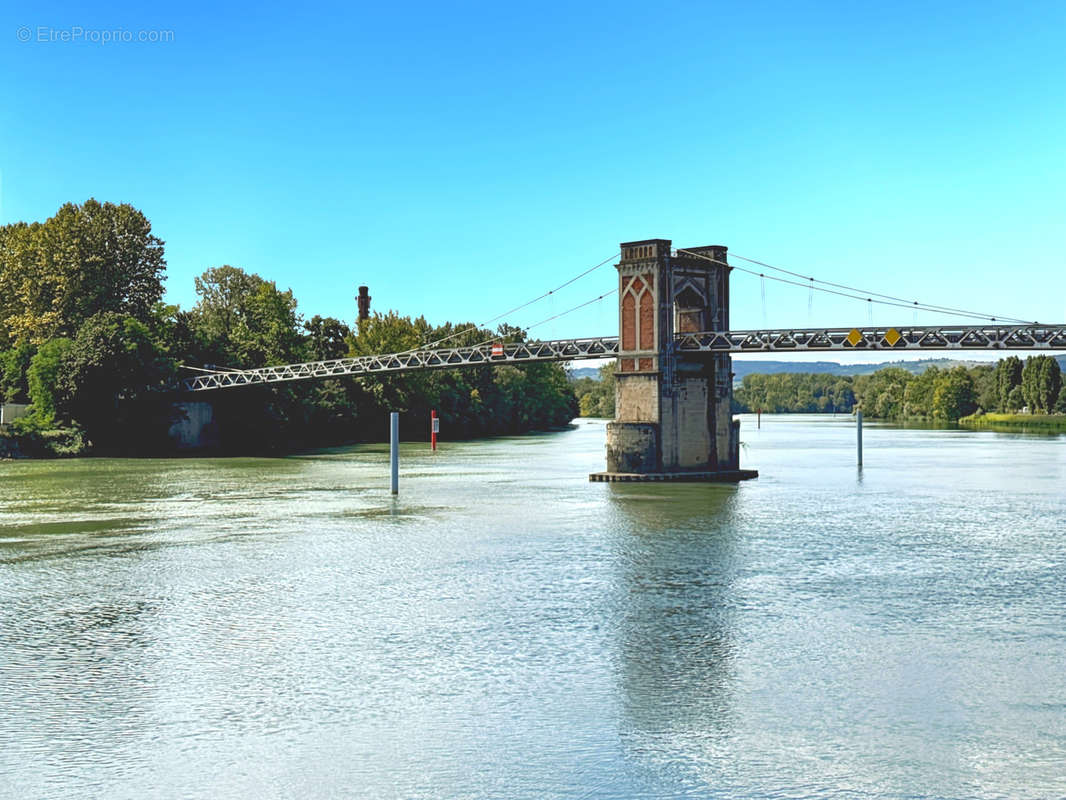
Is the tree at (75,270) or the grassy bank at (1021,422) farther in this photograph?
the grassy bank at (1021,422)

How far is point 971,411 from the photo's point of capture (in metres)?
157

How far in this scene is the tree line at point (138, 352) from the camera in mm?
70688

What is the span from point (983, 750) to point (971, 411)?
518 ft

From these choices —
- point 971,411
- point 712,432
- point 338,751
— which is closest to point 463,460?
point 712,432

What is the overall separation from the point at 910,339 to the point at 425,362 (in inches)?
1588

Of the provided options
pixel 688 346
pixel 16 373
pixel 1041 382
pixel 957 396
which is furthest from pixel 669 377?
pixel 957 396

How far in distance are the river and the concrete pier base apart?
49.0ft

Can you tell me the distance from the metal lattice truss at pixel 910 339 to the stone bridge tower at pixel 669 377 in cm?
96

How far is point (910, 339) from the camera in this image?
50.4 meters

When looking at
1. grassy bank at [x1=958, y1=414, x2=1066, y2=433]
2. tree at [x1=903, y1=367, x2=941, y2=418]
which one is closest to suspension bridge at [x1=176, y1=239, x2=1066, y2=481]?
grassy bank at [x1=958, y1=414, x2=1066, y2=433]

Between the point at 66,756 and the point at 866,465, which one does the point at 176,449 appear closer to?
the point at 866,465

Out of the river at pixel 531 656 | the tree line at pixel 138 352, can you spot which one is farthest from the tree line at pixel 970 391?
the river at pixel 531 656

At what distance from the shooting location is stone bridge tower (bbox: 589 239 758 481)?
47625 millimetres

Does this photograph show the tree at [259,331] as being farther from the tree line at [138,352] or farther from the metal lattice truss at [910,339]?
the metal lattice truss at [910,339]
